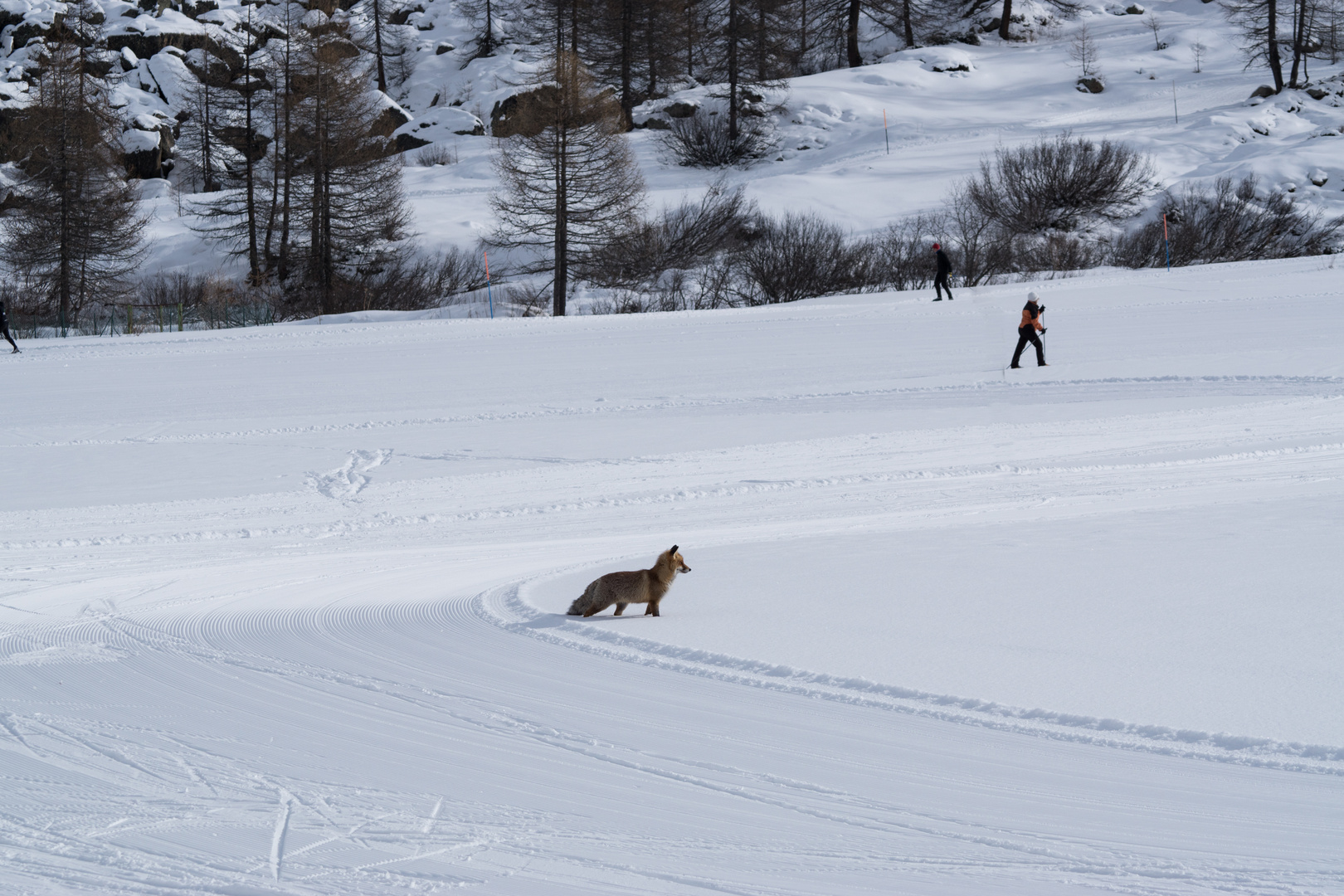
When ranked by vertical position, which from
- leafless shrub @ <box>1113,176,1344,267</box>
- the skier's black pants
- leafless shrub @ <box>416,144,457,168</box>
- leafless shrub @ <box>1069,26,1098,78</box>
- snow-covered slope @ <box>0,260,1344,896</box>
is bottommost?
snow-covered slope @ <box>0,260,1344,896</box>

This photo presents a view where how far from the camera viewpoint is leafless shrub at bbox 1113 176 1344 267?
40594mm

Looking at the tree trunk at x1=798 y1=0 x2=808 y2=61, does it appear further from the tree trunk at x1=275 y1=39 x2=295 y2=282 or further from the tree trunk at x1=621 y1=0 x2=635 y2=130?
the tree trunk at x1=275 y1=39 x2=295 y2=282

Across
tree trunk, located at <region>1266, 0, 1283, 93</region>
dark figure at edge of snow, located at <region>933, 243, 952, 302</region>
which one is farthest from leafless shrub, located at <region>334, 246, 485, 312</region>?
tree trunk, located at <region>1266, 0, 1283, 93</region>

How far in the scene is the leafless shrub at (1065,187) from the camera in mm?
45062

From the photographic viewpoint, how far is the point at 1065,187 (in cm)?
4569

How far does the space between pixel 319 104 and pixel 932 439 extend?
3659cm

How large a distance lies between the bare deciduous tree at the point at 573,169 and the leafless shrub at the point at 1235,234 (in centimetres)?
1812

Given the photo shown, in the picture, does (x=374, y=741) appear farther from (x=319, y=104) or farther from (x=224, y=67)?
(x=224, y=67)

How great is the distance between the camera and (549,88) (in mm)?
38750

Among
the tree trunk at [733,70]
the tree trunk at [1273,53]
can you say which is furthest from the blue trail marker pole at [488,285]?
the tree trunk at [1273,53]

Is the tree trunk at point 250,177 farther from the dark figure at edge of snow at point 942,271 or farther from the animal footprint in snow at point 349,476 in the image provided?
the animal footprint in snow at point 349,476

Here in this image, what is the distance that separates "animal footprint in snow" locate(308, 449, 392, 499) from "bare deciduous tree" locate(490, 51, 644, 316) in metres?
22.7

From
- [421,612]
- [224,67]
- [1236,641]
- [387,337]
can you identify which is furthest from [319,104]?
[1236,641]

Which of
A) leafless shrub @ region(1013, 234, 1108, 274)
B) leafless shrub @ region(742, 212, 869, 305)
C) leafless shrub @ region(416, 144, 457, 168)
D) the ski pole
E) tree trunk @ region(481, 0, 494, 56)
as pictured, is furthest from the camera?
tree trunk @ region(481, 0, 494, 56)
